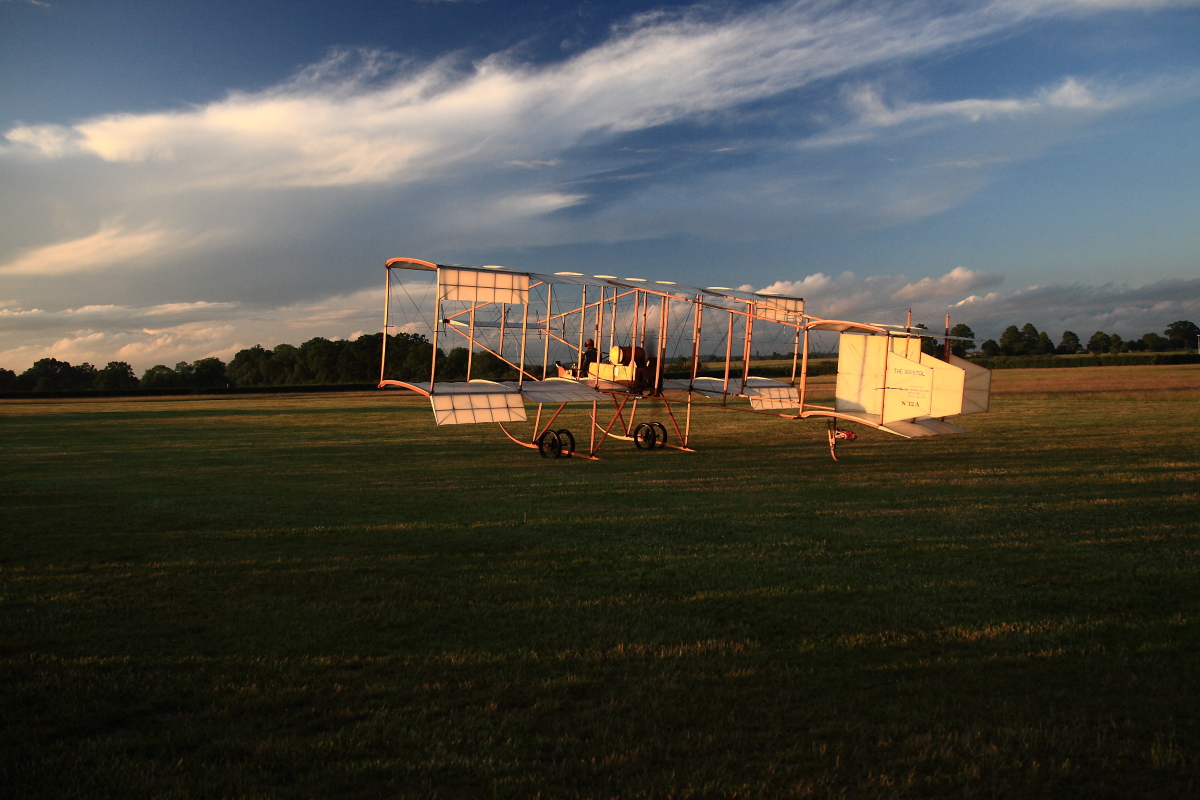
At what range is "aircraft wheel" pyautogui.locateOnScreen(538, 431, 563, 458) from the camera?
17509 millimetres

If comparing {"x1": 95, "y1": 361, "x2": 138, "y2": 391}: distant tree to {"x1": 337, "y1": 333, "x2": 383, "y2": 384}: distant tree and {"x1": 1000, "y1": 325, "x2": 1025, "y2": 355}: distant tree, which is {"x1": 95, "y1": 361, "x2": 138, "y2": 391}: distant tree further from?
{"x1": 1000, "y1": 325, "x2": 1025, "y2": 355}: distant tree

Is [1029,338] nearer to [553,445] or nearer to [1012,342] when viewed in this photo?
[1012,342]

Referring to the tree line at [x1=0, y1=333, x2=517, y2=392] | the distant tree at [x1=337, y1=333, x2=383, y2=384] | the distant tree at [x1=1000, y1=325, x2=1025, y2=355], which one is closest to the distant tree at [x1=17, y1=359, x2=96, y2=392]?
the tree line at [x1=0, y1=333, x2=517, y2=392]

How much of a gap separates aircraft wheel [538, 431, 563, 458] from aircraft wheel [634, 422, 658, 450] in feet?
7.92

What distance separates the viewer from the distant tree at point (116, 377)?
78125mm

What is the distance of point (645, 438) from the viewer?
19.0 metres

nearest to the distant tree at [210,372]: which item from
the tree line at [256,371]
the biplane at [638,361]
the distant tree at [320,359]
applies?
the tree line at [256,371]

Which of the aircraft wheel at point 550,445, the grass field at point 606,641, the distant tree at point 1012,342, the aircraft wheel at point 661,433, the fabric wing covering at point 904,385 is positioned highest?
the distant tree at point 1012,342

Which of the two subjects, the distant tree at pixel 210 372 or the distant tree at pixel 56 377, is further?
the distant tree at pixel 210 372

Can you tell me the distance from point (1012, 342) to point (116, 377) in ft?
433

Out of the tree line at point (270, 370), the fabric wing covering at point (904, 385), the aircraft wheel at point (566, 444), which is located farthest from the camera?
the tree line at point (270, 370)

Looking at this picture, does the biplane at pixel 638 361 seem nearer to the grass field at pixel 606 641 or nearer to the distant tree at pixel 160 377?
the grass field at pixel 606 641

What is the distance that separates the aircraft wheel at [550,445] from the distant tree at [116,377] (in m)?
78.7

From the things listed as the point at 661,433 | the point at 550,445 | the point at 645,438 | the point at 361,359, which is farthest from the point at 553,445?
the point at 361,359
